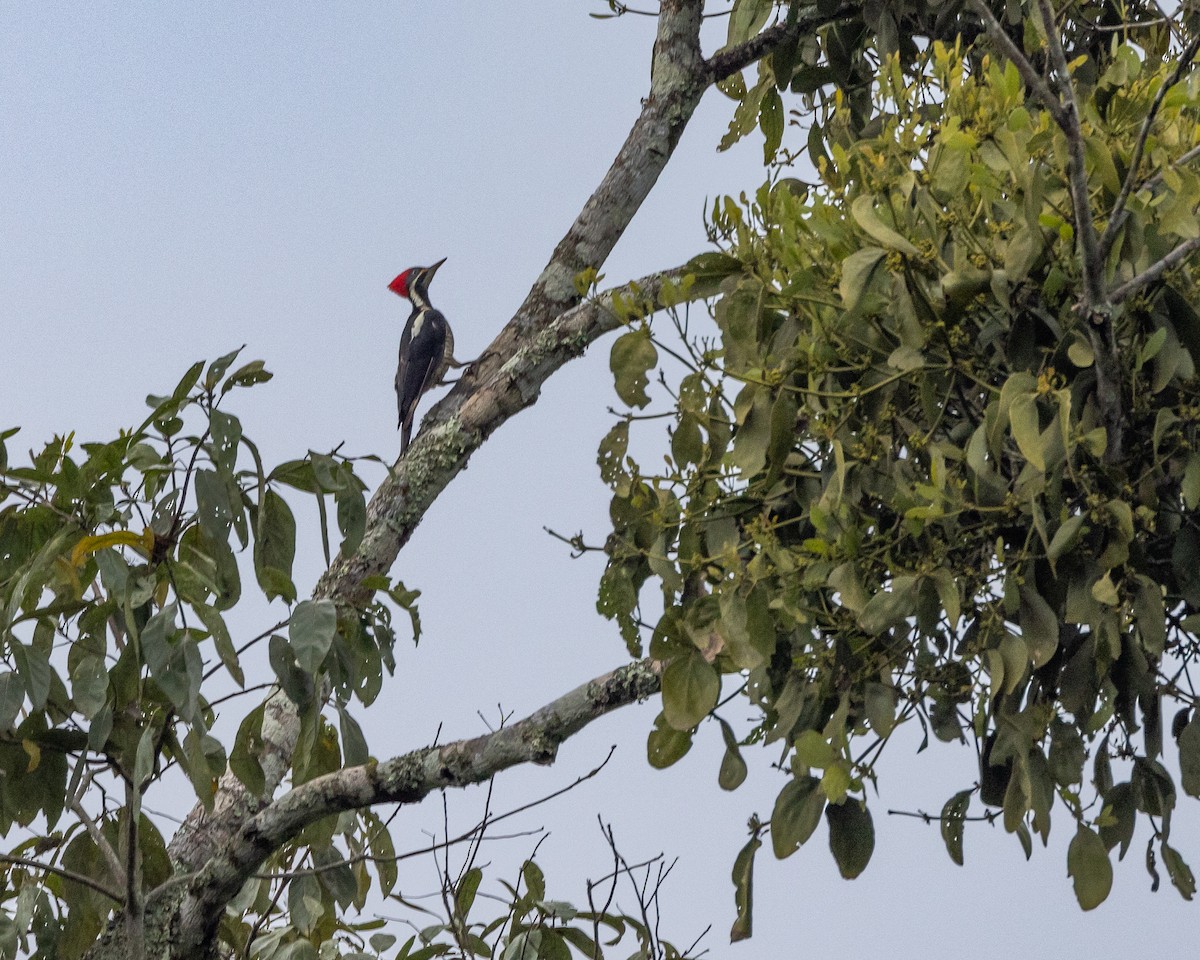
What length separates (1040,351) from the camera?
171 centimetres

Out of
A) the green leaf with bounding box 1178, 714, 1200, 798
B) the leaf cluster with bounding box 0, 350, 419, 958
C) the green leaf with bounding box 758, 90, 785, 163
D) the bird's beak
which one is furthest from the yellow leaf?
the bird's beak

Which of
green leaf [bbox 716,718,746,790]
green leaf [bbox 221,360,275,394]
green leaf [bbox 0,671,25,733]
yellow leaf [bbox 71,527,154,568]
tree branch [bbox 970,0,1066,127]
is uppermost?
green leaf [bbox 221,360,275,394]

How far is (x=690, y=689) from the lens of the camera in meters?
1.80

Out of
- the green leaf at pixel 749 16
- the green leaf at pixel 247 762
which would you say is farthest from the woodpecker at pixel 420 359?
the green leaf at pixel 247 762

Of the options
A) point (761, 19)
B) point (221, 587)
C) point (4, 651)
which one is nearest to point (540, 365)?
point (761, 19)

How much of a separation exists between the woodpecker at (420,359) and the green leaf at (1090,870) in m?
4.45

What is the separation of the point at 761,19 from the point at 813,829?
1.97 metres

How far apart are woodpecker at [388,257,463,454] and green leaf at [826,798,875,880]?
429 cm

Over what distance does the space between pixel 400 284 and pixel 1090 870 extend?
6.23 metres

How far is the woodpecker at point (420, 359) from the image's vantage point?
6191 millimetres

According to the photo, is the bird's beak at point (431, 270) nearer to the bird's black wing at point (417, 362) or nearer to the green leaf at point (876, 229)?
the bird's black wing at point (417, 362)

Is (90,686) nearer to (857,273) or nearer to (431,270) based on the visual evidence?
(857,273)

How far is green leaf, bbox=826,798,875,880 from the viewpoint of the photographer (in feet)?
5.98

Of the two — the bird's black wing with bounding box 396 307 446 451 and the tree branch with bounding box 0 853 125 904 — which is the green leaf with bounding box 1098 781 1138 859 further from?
the bird's black wing with bounding box 396 307 446 451
